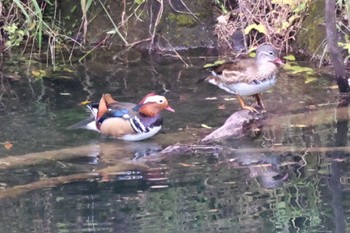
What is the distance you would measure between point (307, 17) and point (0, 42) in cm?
340

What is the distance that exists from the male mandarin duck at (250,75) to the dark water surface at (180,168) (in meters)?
0.20

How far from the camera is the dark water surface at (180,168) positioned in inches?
189

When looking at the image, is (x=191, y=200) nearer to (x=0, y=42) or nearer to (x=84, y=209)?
(x=84, y=209)

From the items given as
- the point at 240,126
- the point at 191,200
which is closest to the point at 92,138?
the point at 240,126

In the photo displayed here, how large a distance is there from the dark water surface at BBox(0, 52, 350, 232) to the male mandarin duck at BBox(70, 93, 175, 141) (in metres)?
0.08

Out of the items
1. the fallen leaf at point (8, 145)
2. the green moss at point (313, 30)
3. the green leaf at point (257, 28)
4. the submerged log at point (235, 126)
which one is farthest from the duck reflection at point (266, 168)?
the green leaf at point (257, 28)

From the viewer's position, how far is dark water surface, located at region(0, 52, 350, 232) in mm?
4789

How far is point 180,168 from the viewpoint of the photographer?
5.62 metres

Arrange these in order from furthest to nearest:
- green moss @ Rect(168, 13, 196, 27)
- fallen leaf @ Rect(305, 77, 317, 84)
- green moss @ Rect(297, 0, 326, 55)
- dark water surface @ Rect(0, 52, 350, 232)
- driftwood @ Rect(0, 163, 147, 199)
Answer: green moss @ Rect(168, 13, 196, 27) → green moss @ Rect(297, 0, 326, 55) → fallen leaf @ Rect(305, 77, 317, 84) → driftwood @ Rect(0, 163, 147, 199) → dark water surface @ Rect(0, 52, 350, 232)

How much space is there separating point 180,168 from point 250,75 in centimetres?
138

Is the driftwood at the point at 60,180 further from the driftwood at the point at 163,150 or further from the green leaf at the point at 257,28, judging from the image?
the green leaf at the point at 257,28

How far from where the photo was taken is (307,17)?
8.88 metres

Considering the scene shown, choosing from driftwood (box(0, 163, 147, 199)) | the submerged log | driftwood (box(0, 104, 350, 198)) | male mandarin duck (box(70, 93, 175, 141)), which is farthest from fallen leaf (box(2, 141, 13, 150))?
the submerged log

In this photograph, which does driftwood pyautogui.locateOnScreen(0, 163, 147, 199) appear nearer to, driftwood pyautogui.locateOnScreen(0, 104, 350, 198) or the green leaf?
driftwood pyautogui.locateOnScreen(0, 104, 350, 198)
